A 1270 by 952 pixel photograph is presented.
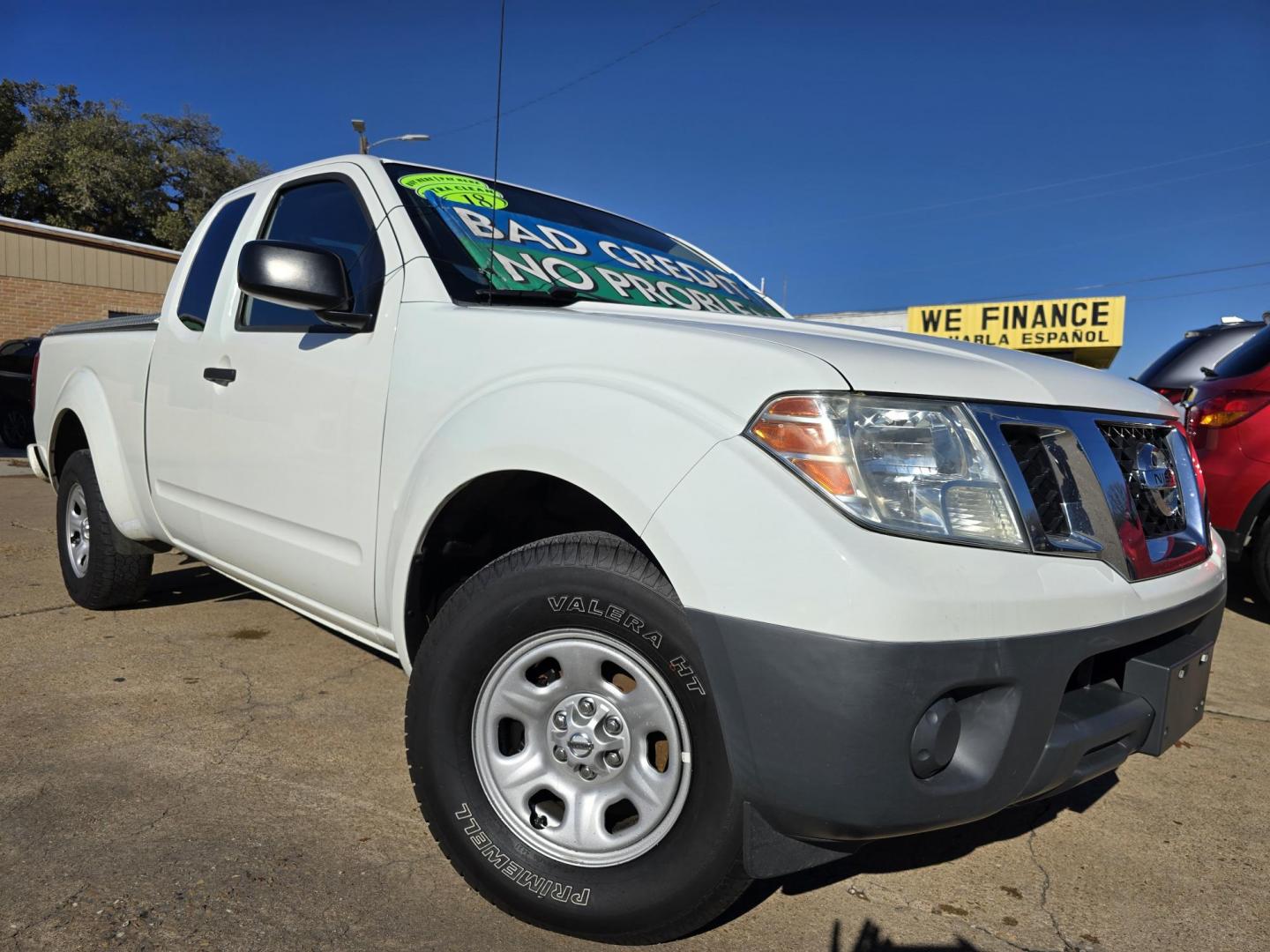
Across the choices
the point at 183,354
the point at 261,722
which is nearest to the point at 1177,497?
the point at 261,722

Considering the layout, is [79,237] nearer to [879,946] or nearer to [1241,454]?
[1241,454]

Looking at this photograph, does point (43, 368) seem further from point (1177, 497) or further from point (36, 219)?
point (36, 219)

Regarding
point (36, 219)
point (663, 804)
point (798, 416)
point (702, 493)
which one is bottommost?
point (663, 804)

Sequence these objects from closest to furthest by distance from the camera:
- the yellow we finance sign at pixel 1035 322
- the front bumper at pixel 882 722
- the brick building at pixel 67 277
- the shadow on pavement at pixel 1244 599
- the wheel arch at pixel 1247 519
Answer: the front bumper at pixel 882 722 → the wheel arch at pixel 1247 519 → the shadow on pavement at pixel 1244 599 → the brick building at pixel 67 277 → the yellow we finance sign at pixel 1035 322

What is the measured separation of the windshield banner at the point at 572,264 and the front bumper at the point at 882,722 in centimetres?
132

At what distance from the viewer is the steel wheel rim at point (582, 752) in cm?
173

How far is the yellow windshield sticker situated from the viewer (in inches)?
107

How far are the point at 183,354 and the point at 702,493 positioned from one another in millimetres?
2494

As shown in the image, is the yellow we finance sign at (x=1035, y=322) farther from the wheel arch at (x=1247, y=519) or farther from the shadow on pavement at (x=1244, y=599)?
the wheel arch at (x=1247, y=519)

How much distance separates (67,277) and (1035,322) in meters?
23.7

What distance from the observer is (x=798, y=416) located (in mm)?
1562

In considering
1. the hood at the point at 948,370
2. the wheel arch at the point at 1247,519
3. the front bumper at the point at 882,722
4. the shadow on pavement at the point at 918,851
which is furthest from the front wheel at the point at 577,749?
the wheel arch at the point at 1247,519

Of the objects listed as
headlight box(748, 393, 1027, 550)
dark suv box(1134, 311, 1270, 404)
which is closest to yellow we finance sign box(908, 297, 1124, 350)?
dark suv box(1134, 311, 1270, 404)

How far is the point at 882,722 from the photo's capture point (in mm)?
1441
